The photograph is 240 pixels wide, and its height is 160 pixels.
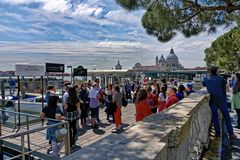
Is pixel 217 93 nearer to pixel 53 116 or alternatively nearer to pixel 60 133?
pixel 60 133

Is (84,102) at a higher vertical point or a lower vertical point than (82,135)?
higher

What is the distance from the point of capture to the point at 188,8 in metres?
9.10

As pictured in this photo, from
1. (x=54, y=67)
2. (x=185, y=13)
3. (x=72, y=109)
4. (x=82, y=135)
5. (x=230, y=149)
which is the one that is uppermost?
(x=185, y=13)

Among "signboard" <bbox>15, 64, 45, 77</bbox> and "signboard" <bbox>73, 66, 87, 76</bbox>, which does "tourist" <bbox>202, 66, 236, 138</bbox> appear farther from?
"signboard" <bbox>73, 66, 87, 76</bbox>

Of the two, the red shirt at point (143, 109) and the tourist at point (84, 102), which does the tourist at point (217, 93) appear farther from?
the tourist at point (84, 102)

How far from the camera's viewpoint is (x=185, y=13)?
371 inches

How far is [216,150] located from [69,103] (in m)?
3.81

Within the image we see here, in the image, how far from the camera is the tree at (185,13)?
26.8 feet

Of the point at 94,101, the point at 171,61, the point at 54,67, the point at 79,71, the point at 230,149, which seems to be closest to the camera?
the point at 230,149

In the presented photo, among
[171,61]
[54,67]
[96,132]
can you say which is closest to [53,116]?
[96,132]

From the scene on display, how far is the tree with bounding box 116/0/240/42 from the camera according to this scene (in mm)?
8164

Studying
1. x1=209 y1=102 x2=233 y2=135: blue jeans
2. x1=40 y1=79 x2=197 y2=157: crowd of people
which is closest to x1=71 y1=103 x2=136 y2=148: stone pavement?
x1=40 y1=79 x2=197 y2=157: crowd of people

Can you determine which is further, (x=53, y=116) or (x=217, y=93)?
(x=53, y=116)

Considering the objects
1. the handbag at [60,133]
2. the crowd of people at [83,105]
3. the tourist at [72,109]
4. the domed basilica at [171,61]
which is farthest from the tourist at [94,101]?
the domed basilica at [171,61]
